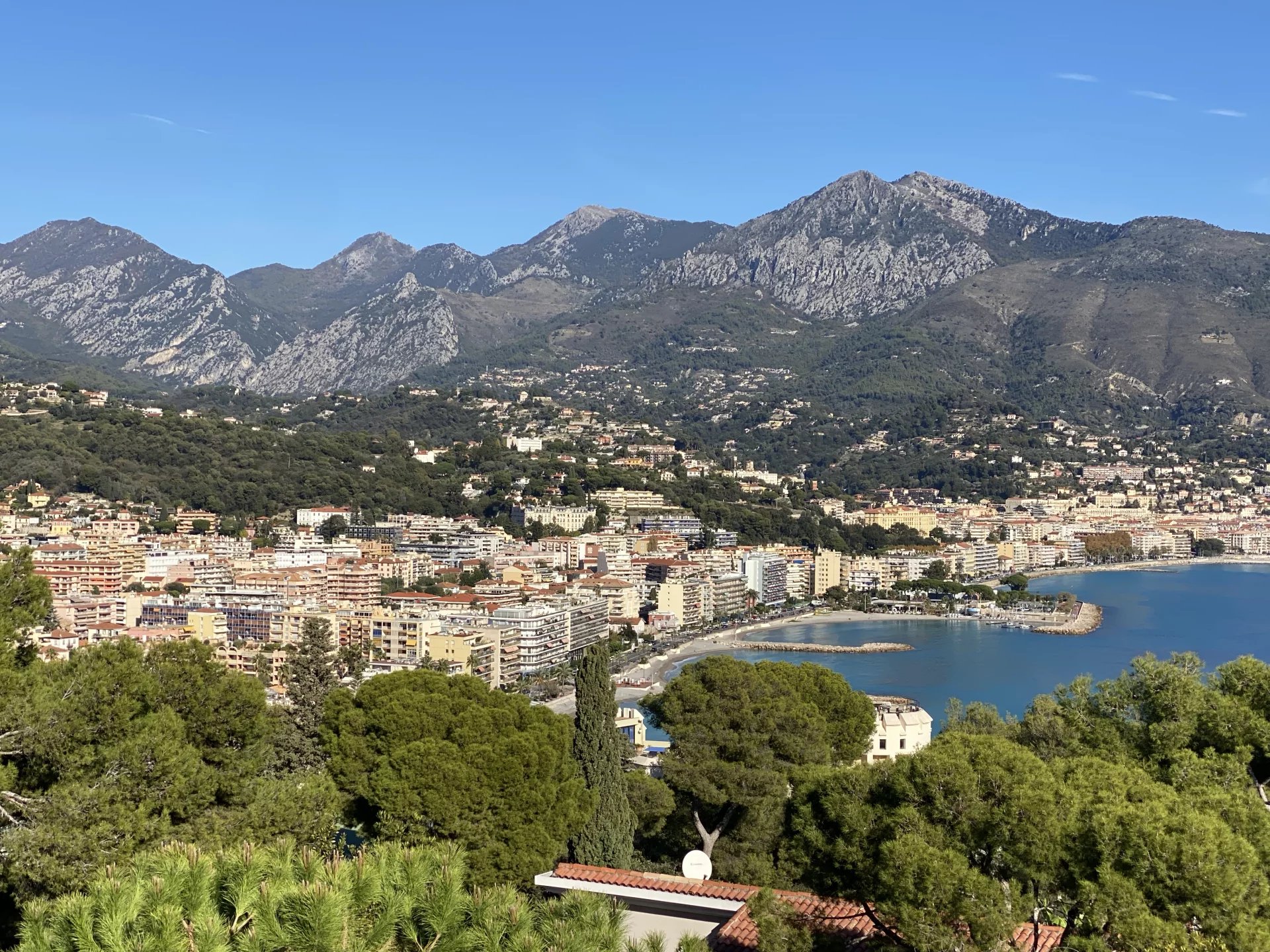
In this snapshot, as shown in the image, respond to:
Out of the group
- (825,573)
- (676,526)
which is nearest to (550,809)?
(825,573)

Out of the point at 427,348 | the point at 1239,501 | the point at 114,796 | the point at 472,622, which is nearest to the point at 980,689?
the point at 472,622

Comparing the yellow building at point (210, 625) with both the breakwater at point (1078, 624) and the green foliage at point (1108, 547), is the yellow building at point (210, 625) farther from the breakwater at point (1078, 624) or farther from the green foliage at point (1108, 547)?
the green foliage at point (1108, 547)

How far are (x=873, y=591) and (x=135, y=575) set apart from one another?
28.7m

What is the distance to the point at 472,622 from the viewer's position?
33656 mm

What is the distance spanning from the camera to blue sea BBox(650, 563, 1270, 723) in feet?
108

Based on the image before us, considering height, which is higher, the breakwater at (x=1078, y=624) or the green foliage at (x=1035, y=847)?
the green foliage at (x=1035, y=847)

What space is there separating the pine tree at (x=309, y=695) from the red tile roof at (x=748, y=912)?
5.19 meters

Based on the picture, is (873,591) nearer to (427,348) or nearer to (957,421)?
(957,421)

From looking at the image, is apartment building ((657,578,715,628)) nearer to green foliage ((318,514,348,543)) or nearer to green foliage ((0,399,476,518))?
green foliage ((318,514,348,543))

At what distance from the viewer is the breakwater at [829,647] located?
39.7m

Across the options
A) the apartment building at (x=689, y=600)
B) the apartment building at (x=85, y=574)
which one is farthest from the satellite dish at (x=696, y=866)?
the apartment building at (x=689, y=600)

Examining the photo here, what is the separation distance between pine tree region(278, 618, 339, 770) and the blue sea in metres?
15.4

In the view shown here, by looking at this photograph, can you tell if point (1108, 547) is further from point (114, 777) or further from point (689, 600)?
point (114, 777)

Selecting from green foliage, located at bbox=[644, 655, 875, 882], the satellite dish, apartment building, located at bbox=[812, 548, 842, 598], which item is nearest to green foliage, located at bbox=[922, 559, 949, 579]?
apartment building, located at bbox=[812, 548, 842, 598]
